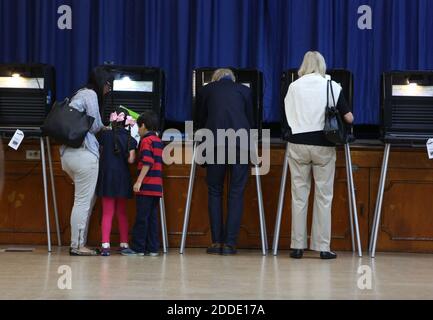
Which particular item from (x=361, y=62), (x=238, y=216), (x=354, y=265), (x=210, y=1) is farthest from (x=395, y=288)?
(x=210, y=1)

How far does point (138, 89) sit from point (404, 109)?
211 centimetres

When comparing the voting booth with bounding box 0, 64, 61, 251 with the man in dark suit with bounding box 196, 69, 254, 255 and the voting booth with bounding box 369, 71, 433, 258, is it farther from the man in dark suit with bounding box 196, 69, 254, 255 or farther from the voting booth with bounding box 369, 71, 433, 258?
the voting booth with bounding box 369, 71, 433, 258

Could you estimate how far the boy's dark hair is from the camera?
21.7 ft

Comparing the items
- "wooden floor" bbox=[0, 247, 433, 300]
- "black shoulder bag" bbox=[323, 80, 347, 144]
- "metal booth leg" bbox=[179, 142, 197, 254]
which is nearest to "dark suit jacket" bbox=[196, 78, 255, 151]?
"metal booth leg" bbox=[179, 142, 197, 254]

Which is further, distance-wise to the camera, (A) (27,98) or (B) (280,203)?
(A) (27,98)

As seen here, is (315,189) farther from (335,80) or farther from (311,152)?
(335,80)

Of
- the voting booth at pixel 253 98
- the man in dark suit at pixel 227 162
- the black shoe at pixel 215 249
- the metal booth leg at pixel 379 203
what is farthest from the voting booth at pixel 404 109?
the black shoe at pixel 215 249

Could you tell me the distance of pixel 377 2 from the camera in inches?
292

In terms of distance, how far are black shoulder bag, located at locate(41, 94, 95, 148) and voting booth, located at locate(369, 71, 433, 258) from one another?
2267mm

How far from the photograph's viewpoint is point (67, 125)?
6.29 m

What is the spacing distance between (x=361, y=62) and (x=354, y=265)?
203 cm

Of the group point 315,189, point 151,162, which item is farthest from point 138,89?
point 315,189

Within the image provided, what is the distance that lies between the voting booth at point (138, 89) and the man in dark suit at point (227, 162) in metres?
0.42

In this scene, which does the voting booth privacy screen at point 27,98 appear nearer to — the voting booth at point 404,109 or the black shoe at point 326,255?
the black shoe at point 326,255
